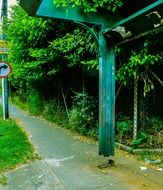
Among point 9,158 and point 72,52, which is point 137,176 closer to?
point 9,158

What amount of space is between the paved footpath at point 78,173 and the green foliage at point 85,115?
4.17ft

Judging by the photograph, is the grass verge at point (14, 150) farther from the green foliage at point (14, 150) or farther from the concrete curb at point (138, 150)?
the concrete curb at point (138, 150)

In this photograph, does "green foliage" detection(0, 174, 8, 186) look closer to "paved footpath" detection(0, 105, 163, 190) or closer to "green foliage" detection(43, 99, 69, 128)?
"paved footpath" detection(0, 105, 163, 190)

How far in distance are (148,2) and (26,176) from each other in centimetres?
464

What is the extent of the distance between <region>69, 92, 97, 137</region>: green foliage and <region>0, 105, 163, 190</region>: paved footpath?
1271 mm

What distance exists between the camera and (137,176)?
699 centimetres

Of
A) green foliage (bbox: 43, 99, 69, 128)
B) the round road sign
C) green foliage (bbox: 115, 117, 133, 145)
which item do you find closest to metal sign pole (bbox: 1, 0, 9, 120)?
the round road sign

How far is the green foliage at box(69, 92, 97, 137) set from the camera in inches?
448

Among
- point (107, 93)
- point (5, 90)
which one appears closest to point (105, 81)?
point (107, 93)

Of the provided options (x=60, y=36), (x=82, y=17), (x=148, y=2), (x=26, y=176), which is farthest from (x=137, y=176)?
(x=60, y=36)

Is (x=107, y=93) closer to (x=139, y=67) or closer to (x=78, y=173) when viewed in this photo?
(x=139, y=67)

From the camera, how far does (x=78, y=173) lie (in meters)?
7.39

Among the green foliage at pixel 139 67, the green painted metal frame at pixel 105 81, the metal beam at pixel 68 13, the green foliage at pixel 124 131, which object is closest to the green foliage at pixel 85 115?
the green foliage at pixel 124 131

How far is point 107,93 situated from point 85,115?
3983 mm
